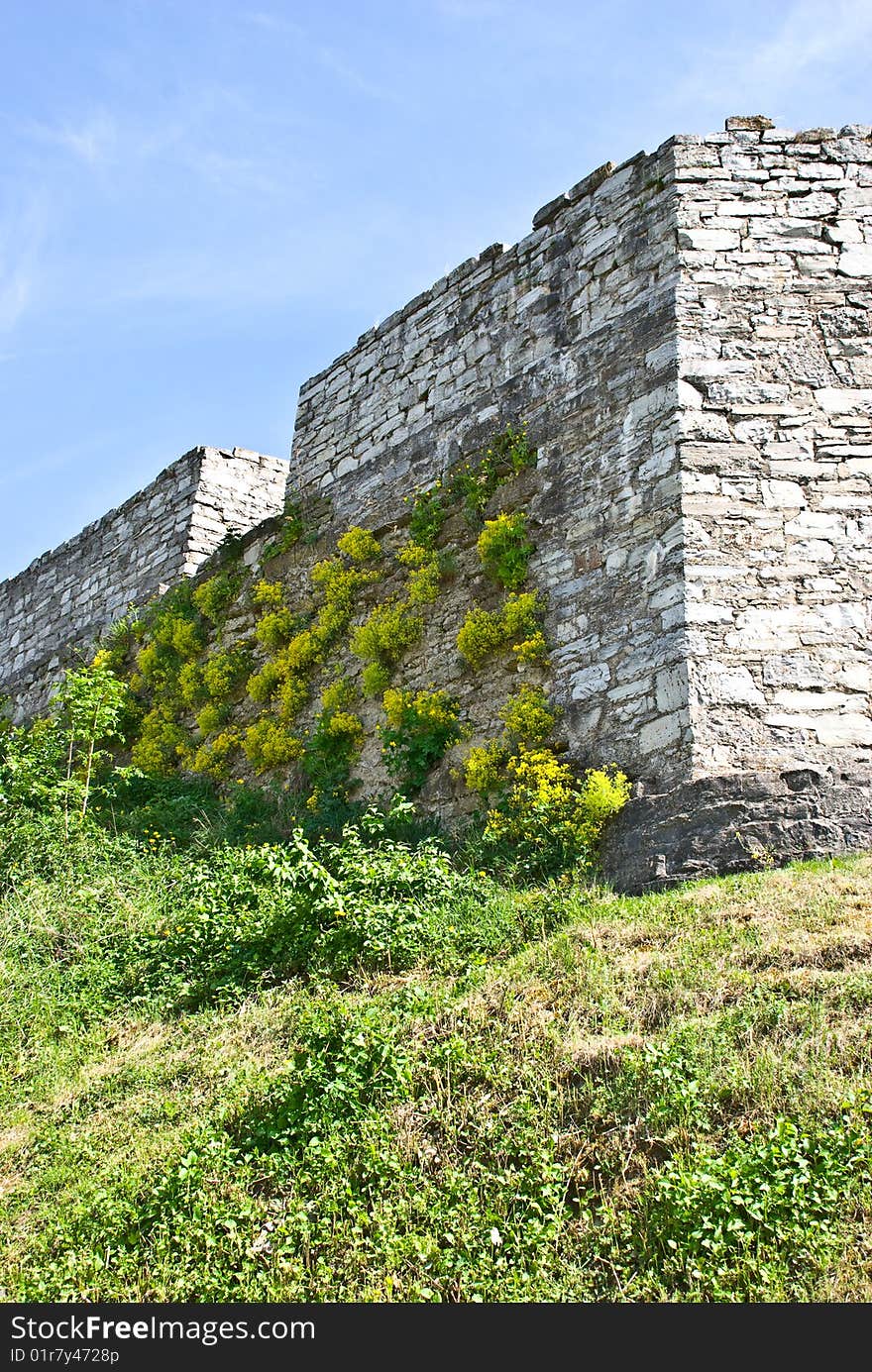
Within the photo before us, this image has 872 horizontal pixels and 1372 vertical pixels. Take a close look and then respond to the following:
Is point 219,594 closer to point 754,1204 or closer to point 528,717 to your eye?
point 528,717

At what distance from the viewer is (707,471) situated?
676 centimetres

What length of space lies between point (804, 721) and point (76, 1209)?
4.08 metres

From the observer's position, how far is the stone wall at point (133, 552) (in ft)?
38.8

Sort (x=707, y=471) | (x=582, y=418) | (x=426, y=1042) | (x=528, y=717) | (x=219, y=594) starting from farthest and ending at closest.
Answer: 1. (x=219, y=594)
2. (x=582, y=418)
3. (x=528, y=717)
4. (x=707, y=471)
5. (x=426, y=1042)

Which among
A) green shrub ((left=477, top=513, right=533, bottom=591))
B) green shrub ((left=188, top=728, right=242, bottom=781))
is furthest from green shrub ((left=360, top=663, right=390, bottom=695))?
green shrub ((left=188, top=728, right=242, bottom=781))

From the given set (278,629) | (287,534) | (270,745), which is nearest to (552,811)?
(270,745)

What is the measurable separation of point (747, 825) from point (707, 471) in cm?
204

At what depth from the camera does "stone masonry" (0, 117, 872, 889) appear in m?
6.17

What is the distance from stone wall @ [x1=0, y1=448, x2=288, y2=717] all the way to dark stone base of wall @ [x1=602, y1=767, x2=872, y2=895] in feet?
21.7

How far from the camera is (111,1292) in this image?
3.59m

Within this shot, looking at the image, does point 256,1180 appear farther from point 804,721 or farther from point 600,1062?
point 804,721

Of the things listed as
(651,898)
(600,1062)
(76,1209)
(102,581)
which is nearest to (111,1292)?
(76,1209)

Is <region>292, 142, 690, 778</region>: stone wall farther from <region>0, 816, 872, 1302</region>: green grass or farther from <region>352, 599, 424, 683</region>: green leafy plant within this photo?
<region>0, 816, 872, 1302</region>: green grass

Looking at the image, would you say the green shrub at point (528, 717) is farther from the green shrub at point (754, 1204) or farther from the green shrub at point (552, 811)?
the green shrub at point (754, 1204)
